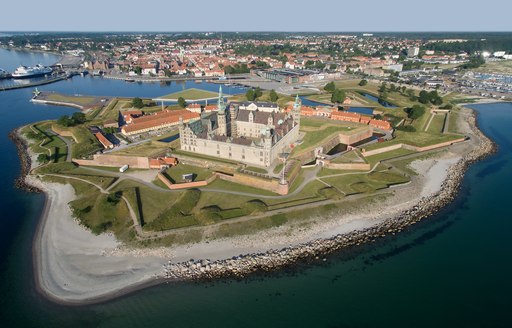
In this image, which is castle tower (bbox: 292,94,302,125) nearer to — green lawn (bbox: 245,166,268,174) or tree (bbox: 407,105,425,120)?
green lawn (bbox: 245,166,268,174)

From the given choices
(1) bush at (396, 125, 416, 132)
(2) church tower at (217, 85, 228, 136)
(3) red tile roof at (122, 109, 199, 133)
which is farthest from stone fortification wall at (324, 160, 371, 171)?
(3) red tile roof at (122, 109, 199, 133)

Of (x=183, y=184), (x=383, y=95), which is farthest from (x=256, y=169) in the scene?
(x=383, y=95)

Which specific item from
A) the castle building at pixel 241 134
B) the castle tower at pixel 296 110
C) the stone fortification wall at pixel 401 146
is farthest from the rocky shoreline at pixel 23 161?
the stone fortification wall at pixel 401 146

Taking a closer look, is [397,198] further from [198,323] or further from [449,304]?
[198,323]

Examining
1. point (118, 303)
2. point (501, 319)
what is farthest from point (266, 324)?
point (501, 319)

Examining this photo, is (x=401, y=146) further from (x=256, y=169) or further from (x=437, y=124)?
(x=256, y=169)

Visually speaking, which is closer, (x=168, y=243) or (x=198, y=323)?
(x=198, y=323)
